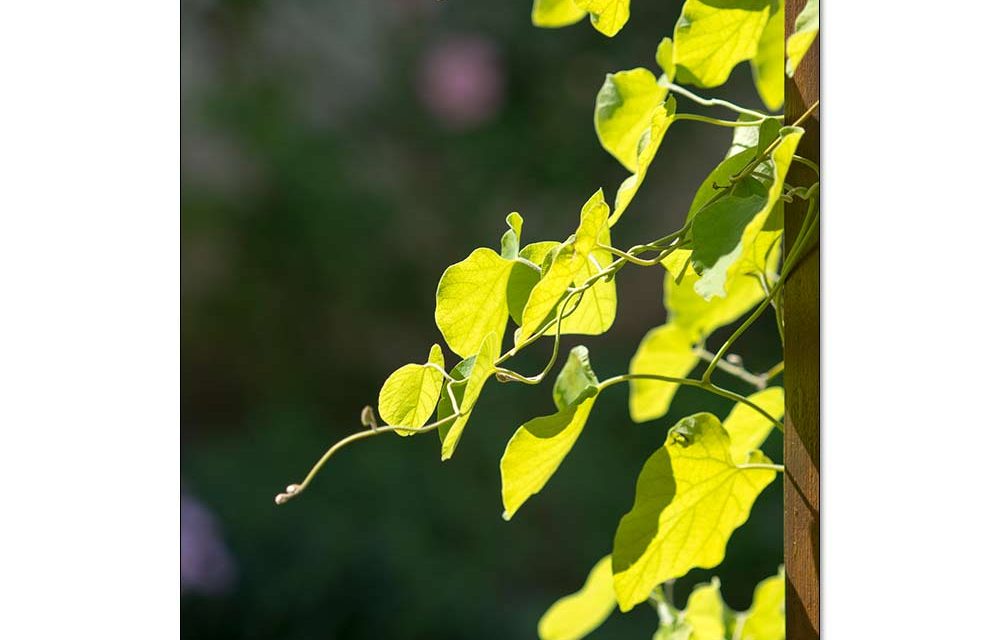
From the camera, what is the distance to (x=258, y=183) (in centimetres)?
211

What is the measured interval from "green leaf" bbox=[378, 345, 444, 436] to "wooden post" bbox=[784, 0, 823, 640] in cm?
16

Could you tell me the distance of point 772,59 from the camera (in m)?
0.55

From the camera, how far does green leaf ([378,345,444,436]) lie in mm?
413

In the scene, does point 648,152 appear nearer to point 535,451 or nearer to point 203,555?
point 535,451

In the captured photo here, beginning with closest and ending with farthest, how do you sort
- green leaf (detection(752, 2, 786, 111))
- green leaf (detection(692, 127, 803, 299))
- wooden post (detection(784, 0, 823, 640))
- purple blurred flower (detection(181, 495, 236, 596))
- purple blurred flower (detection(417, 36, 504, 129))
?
green leaf (detection(692, 127, 803, 299)) → wooden post (detection(784, 0, 823, 640)) → green leaf (detection(752, 2, 786, 111)) → purple blurred flower (detection(181, 495, 236, 596)) → purple blurred flower (detection(417, 36, 504, 129))

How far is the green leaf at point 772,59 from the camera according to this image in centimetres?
53

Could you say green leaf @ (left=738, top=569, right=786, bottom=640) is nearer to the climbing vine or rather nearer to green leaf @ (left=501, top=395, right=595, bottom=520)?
the climbing vine

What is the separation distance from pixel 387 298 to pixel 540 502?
0.57 meters

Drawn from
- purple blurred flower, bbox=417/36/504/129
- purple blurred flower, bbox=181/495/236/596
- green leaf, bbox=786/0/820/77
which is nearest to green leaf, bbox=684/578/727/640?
green leaf, bbox=786/0/820/77

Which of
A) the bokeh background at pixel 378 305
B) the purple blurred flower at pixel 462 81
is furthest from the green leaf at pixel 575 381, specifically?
the purple blurred flower at pixel 462 81

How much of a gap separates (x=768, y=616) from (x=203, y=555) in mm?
1550
